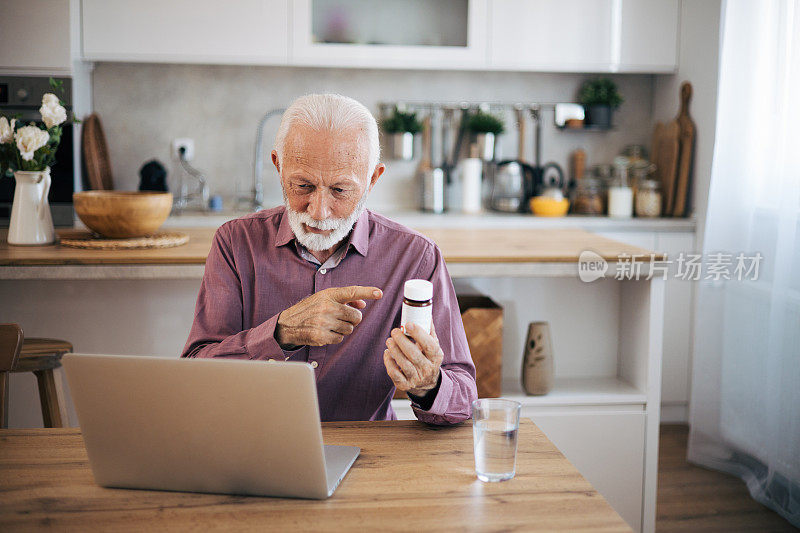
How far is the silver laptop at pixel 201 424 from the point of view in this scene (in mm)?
1040

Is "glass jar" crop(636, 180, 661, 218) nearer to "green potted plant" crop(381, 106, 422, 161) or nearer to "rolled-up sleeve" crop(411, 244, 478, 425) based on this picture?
"green potted plant" crop(381, 106, 422, 161)

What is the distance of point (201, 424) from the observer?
108cm

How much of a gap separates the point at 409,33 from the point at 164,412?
3148 millimetres

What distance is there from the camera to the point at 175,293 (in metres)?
2.60

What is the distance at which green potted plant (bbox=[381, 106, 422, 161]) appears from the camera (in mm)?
4105

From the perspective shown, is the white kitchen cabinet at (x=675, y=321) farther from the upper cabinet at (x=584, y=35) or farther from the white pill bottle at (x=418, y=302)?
the white pill bottle at (x=418, y=302)

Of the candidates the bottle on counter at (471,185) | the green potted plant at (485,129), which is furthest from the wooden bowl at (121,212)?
the green potted plant at (485,129)

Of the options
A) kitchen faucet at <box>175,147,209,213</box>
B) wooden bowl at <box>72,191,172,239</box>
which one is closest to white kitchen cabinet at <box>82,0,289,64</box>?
kitchen faucet at <box>175,147,209,213</box>

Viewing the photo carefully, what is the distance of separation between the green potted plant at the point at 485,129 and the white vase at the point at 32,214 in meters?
2.32

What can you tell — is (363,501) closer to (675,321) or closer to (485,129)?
(675,321)

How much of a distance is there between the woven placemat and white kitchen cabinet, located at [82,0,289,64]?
1.45 m

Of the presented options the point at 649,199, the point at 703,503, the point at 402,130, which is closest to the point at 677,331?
the point at 649,199

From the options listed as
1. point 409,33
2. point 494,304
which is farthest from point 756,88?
point 409,33

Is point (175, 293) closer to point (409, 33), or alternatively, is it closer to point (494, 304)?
point (494, 304)
